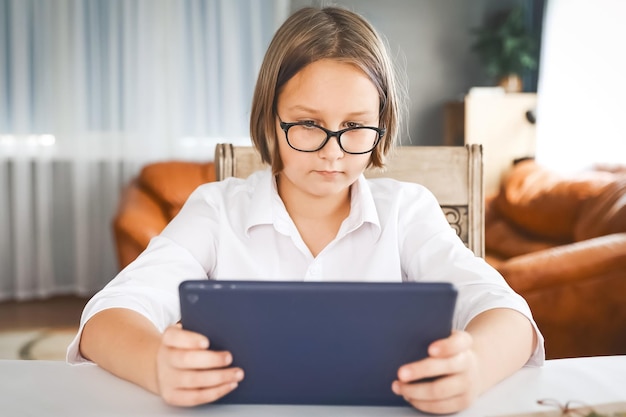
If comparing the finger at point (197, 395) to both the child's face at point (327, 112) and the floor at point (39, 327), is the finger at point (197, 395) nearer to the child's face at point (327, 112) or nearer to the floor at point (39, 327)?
the child's face at point (327, 112)

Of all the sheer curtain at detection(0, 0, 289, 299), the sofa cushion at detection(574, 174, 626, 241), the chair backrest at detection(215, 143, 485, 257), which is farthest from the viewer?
the sheer curtain at detection(0, 0, 289, 299)

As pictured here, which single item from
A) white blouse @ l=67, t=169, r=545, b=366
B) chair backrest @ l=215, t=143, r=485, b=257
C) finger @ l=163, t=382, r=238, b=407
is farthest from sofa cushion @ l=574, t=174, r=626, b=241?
finger @ l=163, t=382, r=238, b=407

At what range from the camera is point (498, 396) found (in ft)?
2.05

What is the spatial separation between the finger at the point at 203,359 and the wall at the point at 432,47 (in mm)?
4001

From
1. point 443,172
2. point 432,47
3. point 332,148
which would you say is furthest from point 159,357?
point 432,47

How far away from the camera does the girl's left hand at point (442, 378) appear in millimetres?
541

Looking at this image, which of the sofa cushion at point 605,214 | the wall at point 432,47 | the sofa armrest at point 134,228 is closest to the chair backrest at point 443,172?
the sofa cushion at point 605,214

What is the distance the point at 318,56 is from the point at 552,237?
2.39m

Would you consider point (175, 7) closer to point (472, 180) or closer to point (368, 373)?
point (472, 180)

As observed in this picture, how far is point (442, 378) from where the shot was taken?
56 centimetres

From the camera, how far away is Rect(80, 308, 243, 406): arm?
551 mm

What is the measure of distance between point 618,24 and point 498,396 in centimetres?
318

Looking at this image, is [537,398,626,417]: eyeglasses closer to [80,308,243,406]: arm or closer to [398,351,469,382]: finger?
[398,351,469,382]: finger

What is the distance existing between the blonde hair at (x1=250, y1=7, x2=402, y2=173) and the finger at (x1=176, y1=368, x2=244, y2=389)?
53 cm
